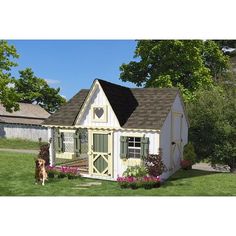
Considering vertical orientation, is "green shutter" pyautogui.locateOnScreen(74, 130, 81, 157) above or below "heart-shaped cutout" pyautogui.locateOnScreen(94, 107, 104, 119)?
below

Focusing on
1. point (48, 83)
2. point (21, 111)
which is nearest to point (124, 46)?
point (48, 83)

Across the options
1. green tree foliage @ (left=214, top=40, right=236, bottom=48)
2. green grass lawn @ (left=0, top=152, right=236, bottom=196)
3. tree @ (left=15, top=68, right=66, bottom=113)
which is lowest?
green grass lawn @ (left=0, top=152, right=236, bottom=196)

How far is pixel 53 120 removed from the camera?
15.5 m

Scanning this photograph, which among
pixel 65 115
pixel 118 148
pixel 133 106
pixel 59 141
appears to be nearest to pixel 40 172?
pixel 59 141

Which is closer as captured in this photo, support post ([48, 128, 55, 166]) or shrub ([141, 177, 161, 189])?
shrub ([141, 177, 161, 189])

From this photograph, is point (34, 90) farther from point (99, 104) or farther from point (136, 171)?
point (136, 171)

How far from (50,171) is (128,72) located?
529 cm

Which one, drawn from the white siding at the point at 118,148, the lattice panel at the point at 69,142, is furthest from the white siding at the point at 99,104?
the lattice panel at the point at 69,142

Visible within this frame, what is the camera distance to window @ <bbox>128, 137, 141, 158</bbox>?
13.8 meters

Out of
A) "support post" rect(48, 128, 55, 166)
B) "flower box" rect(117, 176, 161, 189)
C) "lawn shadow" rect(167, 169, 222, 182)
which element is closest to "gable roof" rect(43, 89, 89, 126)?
"support post" rect(48, 128, 55, 166)

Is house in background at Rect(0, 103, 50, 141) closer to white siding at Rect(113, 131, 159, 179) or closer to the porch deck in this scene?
the porch deck

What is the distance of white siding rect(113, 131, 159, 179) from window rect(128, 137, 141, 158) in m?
0.22

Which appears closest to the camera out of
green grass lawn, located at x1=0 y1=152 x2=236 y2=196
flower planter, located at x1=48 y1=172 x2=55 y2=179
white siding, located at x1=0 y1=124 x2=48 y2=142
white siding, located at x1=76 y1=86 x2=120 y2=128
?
green grass lawn, located at x1=0 y1=152 x2=236 y2=196
